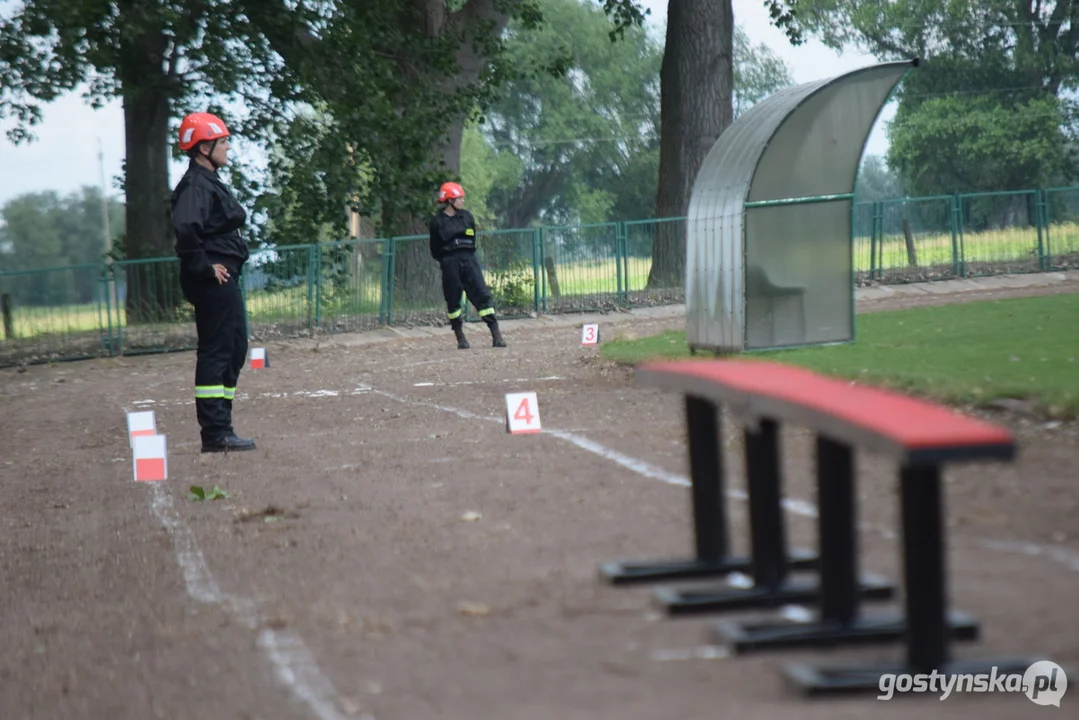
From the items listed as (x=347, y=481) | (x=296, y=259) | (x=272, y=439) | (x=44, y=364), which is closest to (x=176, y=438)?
(x=272, y=439)

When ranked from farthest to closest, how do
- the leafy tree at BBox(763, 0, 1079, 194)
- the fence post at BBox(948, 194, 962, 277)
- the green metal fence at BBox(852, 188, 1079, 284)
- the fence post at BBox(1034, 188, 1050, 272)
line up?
the leafy tree at BBox(763, 0, 1079, 194), the fence post at BBox(1034, 188, 1050, 272), the fence post at BBox(948, 194, 962, 277), the green metal fence at BBox(852, 188, 1079, 284)

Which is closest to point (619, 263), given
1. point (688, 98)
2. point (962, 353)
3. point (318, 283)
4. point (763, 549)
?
point (688, 98)

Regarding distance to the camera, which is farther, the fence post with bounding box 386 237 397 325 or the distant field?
the fence post with bounding box 386 237 397 325

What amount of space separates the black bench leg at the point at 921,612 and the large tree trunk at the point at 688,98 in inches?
1069

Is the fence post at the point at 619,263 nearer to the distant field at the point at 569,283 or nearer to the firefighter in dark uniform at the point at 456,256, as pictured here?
the distant field at the point at 569,283

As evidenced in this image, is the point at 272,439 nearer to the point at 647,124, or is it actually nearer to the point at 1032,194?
the point at 1032,194

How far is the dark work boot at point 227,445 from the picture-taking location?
11.5 m

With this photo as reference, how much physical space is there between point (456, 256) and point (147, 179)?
1132 cm

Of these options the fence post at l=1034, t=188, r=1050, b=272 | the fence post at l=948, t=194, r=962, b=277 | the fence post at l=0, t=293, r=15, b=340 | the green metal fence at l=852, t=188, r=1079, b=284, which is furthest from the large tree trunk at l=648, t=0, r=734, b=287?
the fence post at l=0, t=293, r=15, b=340

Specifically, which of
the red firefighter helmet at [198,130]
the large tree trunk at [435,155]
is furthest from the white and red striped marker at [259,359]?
the red firefighter helmet at [198,130]

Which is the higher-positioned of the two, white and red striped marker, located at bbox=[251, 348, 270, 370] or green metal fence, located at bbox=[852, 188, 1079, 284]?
green metal fence, located at bbox=[852, 188, 1079, 284]

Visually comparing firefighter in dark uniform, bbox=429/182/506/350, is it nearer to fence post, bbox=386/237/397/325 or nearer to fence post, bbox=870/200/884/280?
fence post, bbox=386/237/397/325

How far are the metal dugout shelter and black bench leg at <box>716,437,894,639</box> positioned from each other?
391 inches

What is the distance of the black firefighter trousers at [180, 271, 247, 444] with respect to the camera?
11359 mm
